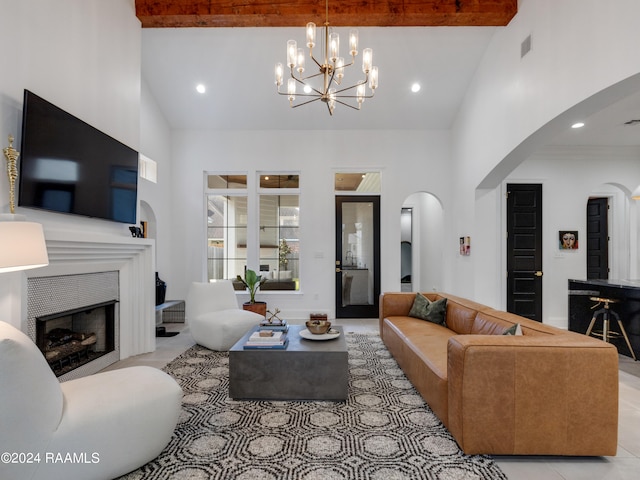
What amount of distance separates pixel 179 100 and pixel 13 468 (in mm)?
5158

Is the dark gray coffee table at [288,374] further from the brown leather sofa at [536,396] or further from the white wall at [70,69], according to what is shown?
the white wall at [70,69]

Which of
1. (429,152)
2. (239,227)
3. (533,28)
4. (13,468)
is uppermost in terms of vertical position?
(533,28)

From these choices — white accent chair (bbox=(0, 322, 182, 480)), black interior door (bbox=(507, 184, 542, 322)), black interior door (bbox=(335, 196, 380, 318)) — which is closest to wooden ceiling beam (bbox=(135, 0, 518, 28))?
black interior door (bbox=(335, 196, 380, 318))

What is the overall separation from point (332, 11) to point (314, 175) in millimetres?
2537

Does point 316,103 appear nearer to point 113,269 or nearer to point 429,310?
point 429,310

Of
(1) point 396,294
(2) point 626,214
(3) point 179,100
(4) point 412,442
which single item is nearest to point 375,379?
(4) point 412,442

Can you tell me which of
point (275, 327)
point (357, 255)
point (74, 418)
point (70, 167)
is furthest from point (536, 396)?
point (357, 255)

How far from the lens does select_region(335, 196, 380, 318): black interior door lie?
611 cm

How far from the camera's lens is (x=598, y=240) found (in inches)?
241

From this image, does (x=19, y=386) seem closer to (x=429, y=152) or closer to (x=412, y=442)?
(x=412, y=442)

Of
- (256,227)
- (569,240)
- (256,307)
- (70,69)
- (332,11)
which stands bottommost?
(256,307)

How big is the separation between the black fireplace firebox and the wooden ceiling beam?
3342 millimetres

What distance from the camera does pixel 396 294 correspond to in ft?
14.1

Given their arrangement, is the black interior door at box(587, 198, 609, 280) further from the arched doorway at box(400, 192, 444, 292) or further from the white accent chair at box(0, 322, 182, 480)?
the white accent chair at box(0, 322, 182, 480)
